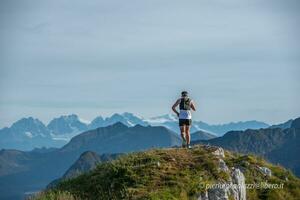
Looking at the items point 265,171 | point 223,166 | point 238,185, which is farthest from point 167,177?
point 265,171

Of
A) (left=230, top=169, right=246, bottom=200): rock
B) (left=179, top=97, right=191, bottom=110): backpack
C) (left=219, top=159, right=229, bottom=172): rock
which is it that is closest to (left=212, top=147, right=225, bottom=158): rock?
(left=219, top=159, right=229, bottom=172): rock

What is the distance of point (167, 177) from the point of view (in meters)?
29.6

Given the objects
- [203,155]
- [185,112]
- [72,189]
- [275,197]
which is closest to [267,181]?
[275,197]

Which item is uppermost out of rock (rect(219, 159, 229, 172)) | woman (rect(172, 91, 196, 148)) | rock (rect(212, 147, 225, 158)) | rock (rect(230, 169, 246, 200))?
woman (rect(172, 91, 196, 148))

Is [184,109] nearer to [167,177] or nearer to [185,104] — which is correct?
[185,104]

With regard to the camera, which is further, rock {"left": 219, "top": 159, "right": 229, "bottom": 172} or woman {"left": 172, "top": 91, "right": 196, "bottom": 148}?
woman {"left": 172, "top": 91, "right": 196, "bottom": 148}

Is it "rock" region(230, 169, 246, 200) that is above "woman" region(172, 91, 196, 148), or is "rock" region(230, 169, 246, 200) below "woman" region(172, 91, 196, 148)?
below

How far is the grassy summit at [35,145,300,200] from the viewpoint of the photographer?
93.1ft

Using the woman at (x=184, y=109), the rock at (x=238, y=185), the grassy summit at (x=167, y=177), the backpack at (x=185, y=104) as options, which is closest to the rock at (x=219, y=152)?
the grassy summit at (x=167, y=177)

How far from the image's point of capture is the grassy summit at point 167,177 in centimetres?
2839

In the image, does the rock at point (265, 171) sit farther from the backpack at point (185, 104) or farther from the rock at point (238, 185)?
the backpack at point (185, 104)

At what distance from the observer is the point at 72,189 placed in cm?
3038

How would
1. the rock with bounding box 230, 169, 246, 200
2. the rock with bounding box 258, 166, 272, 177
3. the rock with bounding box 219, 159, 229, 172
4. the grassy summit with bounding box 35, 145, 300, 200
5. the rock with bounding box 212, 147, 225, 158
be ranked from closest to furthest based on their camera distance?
the grassy summit with bounding box 35, 145, 300, 200
the rock with bounding box 230, 169, 246, 200
the rock with bounding box 219, 159, 229, 172
the rock with bounding box 212, 147, 225, 158
the rock with bounding box 258, 166, 272, 177

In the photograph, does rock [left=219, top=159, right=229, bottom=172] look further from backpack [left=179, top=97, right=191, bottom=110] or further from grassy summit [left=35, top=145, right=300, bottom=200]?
backpack [left=179, top=97, right=191, bottom=110]
